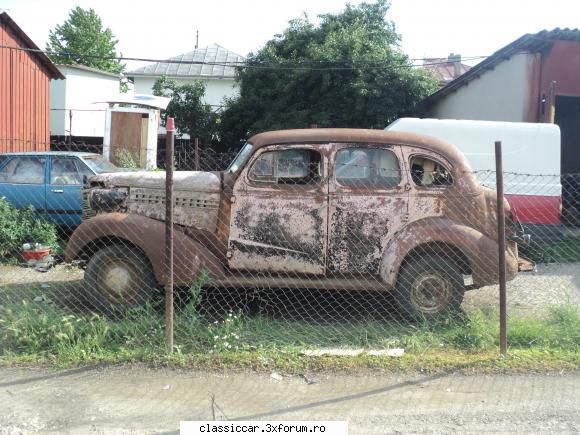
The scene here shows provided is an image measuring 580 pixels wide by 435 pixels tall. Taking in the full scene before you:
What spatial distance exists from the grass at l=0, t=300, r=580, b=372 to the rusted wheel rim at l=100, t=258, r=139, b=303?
1.09 feet

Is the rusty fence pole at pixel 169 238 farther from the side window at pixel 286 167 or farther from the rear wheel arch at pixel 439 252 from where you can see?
the rear wheel arch at pixel 439 252

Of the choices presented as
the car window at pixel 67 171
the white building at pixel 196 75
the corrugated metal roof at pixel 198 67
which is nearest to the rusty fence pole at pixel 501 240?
the car window at pixel 67 171

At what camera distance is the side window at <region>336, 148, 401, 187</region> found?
6039 mm

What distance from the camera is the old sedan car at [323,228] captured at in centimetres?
588

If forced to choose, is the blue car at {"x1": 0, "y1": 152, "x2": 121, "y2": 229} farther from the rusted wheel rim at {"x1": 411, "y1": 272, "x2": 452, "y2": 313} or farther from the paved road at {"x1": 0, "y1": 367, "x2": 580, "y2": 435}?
the rusted wheel rim at {"x1": 411, "y1": 272, "x2": 452, "y2": 313}

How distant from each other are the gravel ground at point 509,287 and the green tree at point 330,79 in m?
9.77

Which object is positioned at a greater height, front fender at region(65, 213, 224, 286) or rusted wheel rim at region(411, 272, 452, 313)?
front fender at region(65, 213, 224, 286)

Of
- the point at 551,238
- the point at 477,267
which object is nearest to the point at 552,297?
the point at 477,267

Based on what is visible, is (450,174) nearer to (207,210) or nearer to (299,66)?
(207,210)

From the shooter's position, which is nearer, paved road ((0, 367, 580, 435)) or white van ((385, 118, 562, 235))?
paved road ((0, 367, 580, 435))

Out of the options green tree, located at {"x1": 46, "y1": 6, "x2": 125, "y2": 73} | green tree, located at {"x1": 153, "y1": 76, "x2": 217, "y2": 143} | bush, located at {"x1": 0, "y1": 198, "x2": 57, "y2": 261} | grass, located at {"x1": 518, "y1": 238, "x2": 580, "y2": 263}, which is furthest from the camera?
green tree, located at {"x1": 46, "y1": 6, "x2": 125, "y2": 73}

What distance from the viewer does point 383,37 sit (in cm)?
2008

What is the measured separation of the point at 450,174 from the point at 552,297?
92.1 inches

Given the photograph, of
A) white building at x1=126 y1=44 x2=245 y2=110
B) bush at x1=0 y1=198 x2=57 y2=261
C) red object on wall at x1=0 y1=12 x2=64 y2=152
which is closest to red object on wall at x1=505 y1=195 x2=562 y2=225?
bush at x1=0 y1=198 x2=57 y2=261
